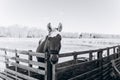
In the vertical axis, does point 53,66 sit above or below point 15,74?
above

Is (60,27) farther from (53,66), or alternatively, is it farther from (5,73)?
(5,73)

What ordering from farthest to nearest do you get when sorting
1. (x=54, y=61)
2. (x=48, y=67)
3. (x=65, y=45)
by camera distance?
1. (x=65, y=45)
2. (x=48, y=67)
3. (x=54, y=61)

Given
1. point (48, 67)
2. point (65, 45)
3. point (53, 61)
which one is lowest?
point (65, 45)

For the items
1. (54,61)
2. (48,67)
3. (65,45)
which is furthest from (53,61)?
(65,45)

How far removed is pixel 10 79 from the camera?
20.2 feet

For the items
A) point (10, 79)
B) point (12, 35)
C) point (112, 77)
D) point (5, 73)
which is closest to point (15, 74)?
point (10, 79)

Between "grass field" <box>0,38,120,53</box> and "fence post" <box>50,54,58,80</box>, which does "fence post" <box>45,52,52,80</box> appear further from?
"grass field" <box>0,38,120,53</box>

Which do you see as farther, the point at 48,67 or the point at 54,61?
the point at 48,67

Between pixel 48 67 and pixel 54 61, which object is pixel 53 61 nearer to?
pixel 54 61

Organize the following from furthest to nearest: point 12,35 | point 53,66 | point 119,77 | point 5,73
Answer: point 12,35
point 119,77
point 5,73
point 53,66

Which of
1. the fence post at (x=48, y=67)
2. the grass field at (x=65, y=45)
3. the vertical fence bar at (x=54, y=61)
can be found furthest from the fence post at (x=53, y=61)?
the grass field at (x=65, y=45)

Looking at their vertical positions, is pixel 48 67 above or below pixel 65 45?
above

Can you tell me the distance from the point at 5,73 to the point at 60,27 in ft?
11.4

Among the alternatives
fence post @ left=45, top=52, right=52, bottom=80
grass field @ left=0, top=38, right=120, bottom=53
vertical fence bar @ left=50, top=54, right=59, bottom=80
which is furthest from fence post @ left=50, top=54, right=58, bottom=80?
grass field @ left=0, top=38, right=120, bottom=53
